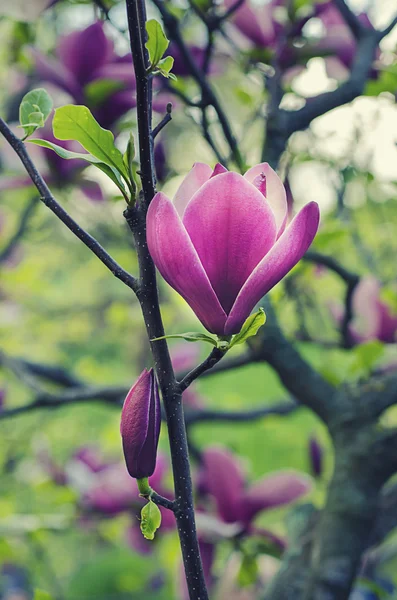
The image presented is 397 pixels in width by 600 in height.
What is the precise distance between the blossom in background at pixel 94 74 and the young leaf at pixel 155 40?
0.45 metres

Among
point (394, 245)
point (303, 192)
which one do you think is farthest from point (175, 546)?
point (394, 245)

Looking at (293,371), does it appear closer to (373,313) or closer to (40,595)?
(373,313)

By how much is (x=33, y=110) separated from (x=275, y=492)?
721 mm

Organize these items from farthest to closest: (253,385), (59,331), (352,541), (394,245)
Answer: (253,385), (59,331), (394,245), (352,541)

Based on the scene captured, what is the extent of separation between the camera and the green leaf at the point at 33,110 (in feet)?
1.44

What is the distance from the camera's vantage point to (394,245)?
187 cm

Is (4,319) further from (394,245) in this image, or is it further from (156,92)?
(394,245)

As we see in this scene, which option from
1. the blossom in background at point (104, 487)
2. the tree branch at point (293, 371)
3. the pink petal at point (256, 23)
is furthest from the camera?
the blossom in background at point (104, 487)

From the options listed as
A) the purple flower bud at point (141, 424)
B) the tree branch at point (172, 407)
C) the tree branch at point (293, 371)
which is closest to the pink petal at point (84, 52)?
the tree branch at point (293, 371)

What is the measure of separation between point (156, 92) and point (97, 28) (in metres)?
0.12

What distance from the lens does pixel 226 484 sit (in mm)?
1038

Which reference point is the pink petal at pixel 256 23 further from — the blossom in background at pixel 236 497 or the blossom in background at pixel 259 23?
the blossom in background at pixel 236 497

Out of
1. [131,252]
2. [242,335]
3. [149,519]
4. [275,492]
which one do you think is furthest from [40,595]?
[131,252]

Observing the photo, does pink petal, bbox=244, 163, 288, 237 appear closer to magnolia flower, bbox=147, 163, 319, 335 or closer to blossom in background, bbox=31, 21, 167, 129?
magnolia flower, bbox=147, 163, 319, 335
